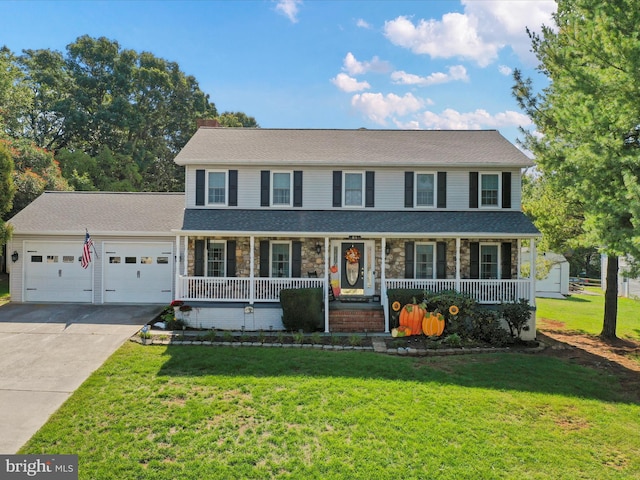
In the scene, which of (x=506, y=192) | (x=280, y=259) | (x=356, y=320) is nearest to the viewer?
(x=356, y=320)

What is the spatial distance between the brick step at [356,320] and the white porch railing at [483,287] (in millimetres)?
1190

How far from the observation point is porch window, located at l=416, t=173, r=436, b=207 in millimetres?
13781

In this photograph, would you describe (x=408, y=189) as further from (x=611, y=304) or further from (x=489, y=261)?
(x=611, y=304)

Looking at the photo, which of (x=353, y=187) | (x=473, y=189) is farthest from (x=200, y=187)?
(x=473, y=189)

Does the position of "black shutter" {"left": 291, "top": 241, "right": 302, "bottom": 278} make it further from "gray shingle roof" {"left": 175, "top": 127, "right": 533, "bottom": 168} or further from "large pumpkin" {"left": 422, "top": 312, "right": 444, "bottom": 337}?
"large pumpkin" {"left": 422, "top": 312, "right": 444, "bottom": 337}

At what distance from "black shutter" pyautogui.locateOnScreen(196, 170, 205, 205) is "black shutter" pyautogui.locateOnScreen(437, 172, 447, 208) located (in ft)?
28.2

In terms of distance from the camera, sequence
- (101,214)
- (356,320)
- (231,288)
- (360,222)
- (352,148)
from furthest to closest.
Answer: (101,214) < (352,148) < (360,222) < (231,288) < (356,320)

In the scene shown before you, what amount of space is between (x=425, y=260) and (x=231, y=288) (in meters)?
6.77

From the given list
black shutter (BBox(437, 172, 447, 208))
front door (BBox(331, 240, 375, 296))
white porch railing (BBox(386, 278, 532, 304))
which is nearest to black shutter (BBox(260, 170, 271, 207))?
front door (BBox(331, 240, 375, 296))

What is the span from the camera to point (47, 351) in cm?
923

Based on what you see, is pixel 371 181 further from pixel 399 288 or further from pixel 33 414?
pixel 33 414

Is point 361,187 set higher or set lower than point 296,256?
higher

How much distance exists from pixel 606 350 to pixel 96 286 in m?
17.3

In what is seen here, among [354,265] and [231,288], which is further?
[354,265]
